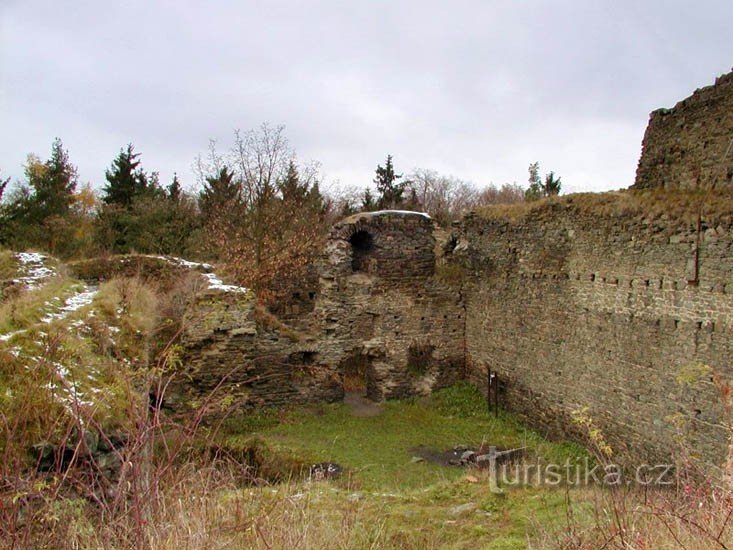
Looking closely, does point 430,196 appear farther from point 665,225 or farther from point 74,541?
point 74,541

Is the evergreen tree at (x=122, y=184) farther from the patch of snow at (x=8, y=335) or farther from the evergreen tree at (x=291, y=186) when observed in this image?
the patch of snow at (x=8, y=335)

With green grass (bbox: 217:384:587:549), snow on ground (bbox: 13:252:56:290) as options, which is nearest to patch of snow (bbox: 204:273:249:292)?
green grass (bbox: 217:384:587:549)

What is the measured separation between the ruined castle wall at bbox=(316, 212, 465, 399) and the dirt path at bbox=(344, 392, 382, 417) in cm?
26

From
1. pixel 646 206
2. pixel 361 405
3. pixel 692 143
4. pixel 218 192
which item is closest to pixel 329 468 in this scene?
pixel 361 405

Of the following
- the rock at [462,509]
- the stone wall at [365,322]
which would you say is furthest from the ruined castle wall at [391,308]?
the rock at [462,509]

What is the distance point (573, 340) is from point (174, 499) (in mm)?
8363

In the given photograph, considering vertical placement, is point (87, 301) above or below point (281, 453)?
above

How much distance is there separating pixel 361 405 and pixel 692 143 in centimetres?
851

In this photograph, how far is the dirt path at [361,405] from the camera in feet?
42.9

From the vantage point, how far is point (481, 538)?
5.96 metres

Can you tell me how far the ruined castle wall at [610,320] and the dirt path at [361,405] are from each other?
2.56m

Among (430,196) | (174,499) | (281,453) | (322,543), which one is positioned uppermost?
(430,196)

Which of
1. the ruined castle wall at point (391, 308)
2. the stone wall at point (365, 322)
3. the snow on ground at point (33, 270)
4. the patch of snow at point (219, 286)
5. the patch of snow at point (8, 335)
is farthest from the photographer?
the ruined castle wall at point (391, 308)

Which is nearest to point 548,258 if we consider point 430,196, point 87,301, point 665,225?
point 665,225
